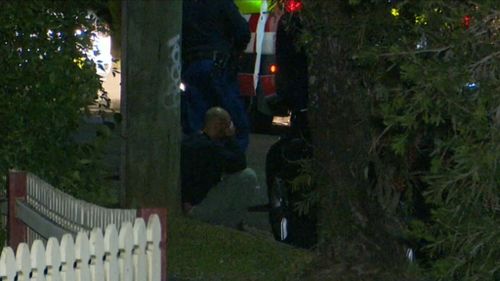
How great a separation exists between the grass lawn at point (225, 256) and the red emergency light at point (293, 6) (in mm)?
1528

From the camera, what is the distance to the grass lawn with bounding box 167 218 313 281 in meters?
7.28

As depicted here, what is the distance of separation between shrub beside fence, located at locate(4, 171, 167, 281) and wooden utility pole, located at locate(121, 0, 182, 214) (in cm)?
341

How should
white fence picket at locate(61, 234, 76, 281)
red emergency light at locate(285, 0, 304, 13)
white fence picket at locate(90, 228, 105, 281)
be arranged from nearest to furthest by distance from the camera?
white fence picket at locate(61, 234, 76, 281) < white fence picket at locate(90, 228, 105, 281) < red emergency light at locate(285, 0, 304, 13)

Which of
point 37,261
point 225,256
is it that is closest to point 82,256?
point 37,261

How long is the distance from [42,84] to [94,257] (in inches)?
76.6

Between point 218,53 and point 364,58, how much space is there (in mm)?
7084

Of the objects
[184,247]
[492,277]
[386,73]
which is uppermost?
[386,73]

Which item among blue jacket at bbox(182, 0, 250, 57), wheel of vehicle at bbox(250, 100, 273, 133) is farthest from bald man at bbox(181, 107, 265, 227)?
wheel of vehicle at bbox(250, 100, 273, 133)

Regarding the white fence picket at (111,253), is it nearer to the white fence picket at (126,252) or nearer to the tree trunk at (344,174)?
the white fence picket at (126,252)

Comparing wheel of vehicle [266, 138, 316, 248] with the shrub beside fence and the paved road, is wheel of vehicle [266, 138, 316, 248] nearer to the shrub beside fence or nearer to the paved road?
the paved road

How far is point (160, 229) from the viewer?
5.06 meters

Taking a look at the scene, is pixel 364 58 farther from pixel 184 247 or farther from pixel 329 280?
pixel 184 247

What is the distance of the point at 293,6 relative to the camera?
6844 millimetres

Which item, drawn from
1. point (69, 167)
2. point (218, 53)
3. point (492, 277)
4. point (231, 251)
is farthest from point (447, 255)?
point (218, 53)
